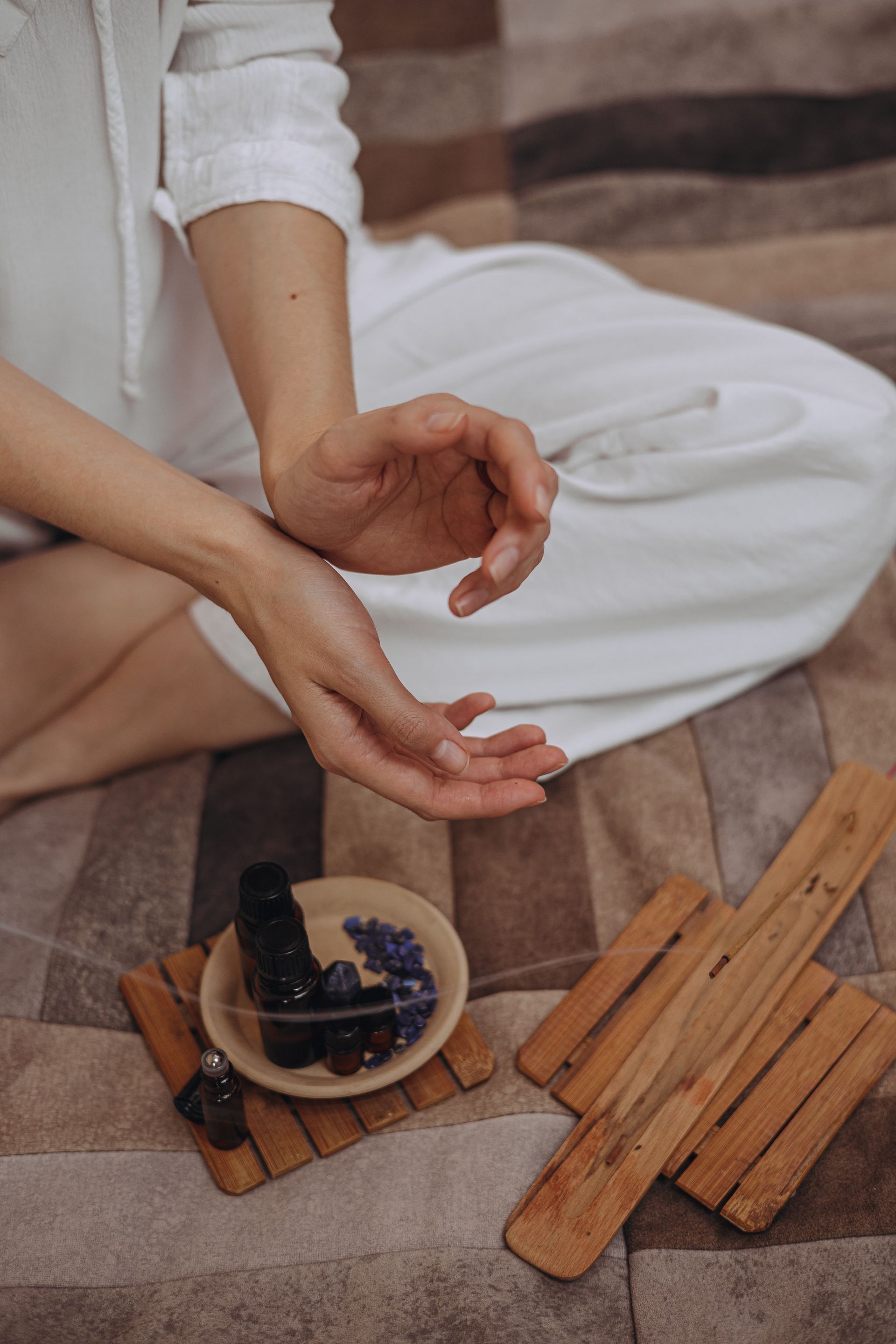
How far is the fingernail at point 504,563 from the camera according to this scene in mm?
561

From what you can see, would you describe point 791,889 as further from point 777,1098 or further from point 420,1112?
point 420,1112

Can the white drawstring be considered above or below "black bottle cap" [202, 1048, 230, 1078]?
above

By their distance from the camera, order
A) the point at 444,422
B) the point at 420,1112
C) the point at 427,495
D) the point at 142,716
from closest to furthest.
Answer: the point at 444,422 → the point at 427,495 → the point at 420,1112 → the point at 142,716

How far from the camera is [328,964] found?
0.83 m

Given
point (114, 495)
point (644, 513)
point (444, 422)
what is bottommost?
point (644, 513)

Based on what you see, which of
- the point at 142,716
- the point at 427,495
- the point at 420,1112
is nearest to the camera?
the point at 427,495

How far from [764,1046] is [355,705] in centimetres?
43

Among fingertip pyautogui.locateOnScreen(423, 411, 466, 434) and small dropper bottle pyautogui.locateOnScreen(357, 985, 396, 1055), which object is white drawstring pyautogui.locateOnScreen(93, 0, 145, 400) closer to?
fingertip pyautogui.locateOnScreen(423, 411, 466, 434)

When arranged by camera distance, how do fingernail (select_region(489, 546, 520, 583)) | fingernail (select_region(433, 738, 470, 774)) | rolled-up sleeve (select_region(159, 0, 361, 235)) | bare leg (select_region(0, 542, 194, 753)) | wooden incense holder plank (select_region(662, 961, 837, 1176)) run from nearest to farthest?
fingernail (select_region(489, 546, 520, 583)) < fingernail (select_region(433, 738, 470, 774)) < wooden incense holder plank (select_region(662, 961, 837, 1176)) < rolled-up sleeve (select_region(159, 0, 361, 235)) < bare leg (select_region(0, 542, 194, 753))

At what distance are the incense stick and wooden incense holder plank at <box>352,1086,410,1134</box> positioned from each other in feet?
0.88

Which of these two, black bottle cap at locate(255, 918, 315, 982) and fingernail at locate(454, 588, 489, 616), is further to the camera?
black bottle cap at locate(255, 918, 315, 982)

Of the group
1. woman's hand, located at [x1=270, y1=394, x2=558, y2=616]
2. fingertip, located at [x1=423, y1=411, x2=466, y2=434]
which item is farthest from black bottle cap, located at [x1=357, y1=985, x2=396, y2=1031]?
fingertip, located at [x1=423, y1=411, x2=466, y2=434]

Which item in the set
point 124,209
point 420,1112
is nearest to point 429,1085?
point 420,1112

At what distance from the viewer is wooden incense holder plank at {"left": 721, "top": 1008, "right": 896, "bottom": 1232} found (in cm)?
73
